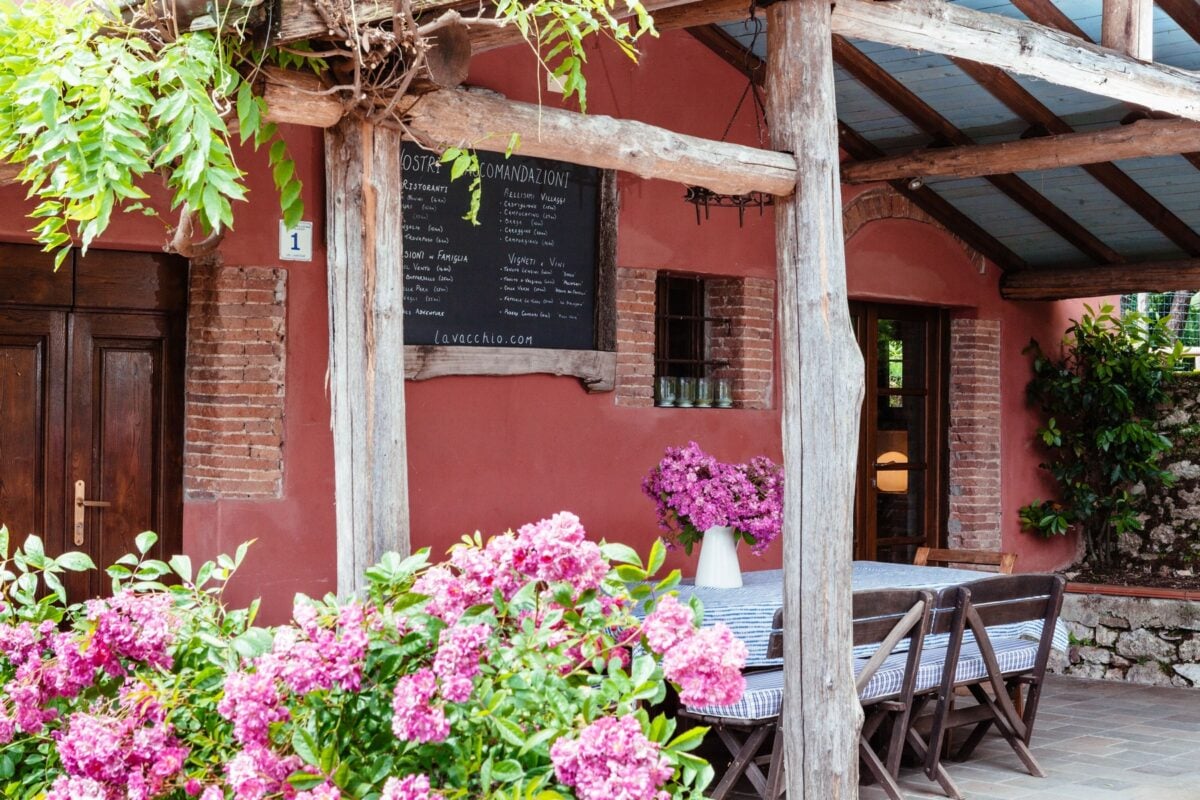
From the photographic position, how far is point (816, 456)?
13.1 ft

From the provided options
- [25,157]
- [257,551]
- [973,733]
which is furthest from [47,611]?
[973,733]

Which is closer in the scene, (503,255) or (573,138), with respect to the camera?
(573,138)

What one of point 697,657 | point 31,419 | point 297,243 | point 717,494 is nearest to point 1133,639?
point 717,494

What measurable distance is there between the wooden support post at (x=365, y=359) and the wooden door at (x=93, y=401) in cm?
214

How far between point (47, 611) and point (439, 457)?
2.67m

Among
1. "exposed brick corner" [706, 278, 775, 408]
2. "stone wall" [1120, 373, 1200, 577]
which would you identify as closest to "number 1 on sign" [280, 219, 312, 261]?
"exposed brick corner" [706, 278, 775, 408]

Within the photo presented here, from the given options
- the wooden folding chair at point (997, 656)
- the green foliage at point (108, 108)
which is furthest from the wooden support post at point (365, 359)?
the wooden folding chair at point (997, 656)

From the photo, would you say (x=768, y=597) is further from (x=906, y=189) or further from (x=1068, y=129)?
(x=906, y=189)

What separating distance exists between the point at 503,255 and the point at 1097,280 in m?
3.90

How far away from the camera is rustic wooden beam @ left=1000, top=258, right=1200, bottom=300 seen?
26.1 ft

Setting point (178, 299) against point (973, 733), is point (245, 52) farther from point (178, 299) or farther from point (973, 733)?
point (973, 733)

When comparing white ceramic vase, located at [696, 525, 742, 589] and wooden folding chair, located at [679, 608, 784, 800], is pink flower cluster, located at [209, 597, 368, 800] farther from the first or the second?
white ceramic vase, located at [696, 525, 742, 589]

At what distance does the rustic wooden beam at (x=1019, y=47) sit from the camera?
4477 mm

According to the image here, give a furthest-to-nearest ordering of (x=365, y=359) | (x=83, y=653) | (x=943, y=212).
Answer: (x=943, y=212), (x=365, y=359), (x=83, y=653)
